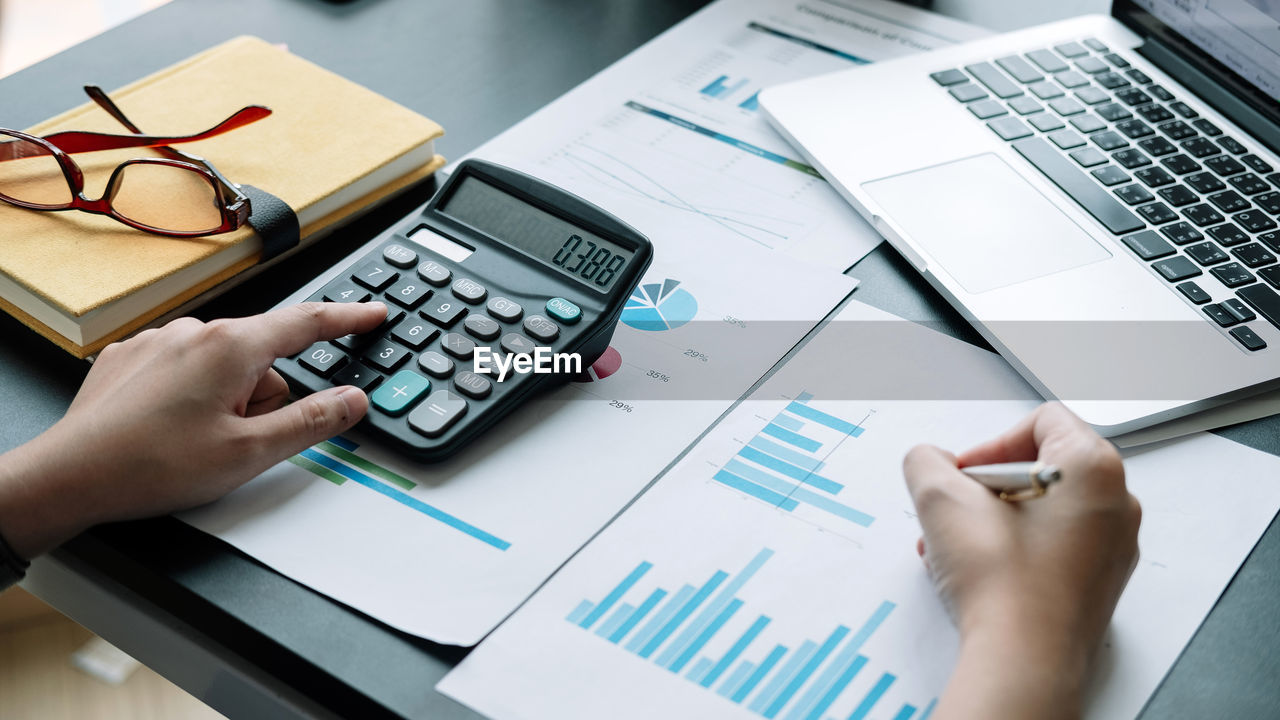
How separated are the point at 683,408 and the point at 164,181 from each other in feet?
1.22

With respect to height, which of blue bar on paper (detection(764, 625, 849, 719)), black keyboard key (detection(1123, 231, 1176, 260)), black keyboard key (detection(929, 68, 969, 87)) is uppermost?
black keyboard key (detection(929, 68, 969, 87))

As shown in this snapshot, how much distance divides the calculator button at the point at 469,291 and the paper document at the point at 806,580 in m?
0.15

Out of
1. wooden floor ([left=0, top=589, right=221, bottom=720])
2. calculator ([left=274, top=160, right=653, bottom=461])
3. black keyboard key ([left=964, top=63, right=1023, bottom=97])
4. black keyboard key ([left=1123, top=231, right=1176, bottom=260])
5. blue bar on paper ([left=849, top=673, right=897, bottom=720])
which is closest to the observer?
blue bar on paper ([left=849, top=673, right=897, bottom=720])

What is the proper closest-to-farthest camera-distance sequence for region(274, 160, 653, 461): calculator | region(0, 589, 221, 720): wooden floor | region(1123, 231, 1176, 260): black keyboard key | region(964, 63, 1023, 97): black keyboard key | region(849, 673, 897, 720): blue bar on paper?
region(849, 673, 897, 720): blue bar on paper < region(274, 160, 653, 461): calculator < region(1123, 231, 1176, 260): black keyboard key < region(964, 63, 1023, 97): black keyboard key < region(0, 589, 221, 720): wooden floor

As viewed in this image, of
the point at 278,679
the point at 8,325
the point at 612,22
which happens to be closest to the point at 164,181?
the point at 8,325

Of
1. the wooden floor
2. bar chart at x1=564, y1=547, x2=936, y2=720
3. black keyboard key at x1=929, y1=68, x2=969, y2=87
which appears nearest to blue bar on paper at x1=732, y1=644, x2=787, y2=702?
bar chart at x1=564, y1=547, x2=936, y2=720

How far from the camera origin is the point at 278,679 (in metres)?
0.50

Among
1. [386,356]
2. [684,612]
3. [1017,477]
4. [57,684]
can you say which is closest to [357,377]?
[386,356]

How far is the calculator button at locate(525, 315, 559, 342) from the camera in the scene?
561 millimetres

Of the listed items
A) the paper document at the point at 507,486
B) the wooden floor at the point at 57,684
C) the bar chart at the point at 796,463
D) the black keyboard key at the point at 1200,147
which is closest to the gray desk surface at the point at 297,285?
the paper document at the point at 507,486

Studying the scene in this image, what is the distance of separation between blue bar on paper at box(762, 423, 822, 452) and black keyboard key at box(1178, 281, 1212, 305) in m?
0.25

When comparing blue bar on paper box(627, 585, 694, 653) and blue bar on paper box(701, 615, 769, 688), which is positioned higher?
blue bar on paper box(627, 585, 694, 653)

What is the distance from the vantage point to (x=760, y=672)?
452 mm

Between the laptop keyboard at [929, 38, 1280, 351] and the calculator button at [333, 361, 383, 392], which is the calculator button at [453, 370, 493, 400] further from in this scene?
the laptop keyboard at [929, 38, 1280, 351]
